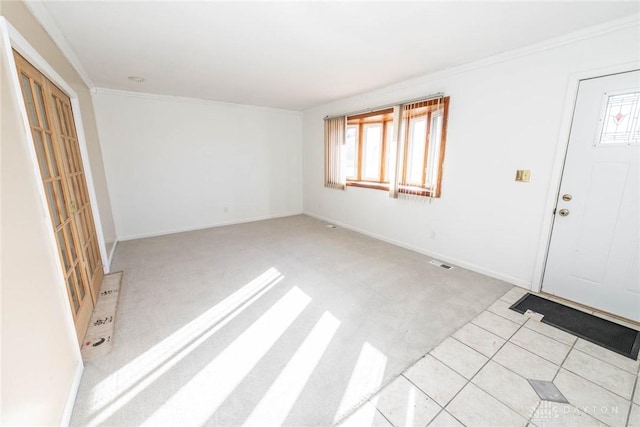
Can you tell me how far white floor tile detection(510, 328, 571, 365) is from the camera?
183 centimetres

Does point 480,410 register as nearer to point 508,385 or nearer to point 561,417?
point 508,385

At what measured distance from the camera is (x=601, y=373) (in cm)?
169

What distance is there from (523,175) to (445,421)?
2444mm

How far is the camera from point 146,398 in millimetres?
1515

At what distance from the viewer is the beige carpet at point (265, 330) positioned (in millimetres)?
1486

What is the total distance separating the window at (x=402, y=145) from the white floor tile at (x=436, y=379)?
2.23 metres

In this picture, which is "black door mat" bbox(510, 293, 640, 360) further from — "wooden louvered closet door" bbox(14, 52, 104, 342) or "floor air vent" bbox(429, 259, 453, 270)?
"wooden louvered closet door" bbox(14, 52, 104, 342)

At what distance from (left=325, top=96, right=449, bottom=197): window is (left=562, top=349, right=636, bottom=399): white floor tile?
2.06 metres

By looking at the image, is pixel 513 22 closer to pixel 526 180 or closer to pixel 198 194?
pixel 526 180

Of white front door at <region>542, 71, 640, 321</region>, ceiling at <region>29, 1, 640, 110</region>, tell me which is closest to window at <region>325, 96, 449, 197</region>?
ceiling at <region>29, 1, 640, 110</region>

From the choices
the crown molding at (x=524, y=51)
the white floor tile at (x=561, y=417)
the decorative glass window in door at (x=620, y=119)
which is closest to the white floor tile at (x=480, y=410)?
the white floor tile at (x=561, y=417)

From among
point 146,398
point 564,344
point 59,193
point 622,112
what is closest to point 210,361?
point 146,398

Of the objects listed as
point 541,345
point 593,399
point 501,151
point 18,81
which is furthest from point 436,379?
point 18,81

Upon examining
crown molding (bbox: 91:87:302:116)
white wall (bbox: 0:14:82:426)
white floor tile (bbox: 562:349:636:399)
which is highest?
crown molding (bbox: 91:87:302:116)
